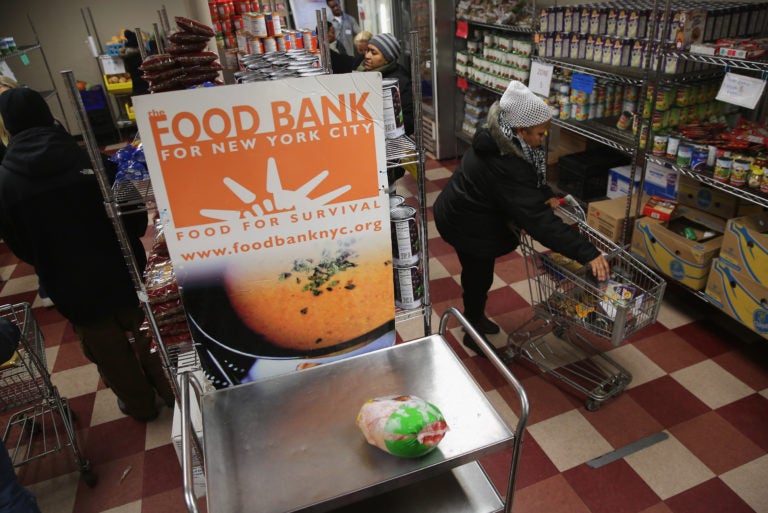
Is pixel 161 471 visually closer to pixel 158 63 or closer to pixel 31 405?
pixel 31 405

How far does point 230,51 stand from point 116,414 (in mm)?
2691

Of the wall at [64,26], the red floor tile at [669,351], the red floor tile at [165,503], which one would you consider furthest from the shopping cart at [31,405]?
the wall at [64,26]

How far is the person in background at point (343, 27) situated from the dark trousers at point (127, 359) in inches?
188

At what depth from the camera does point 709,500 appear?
232 cm

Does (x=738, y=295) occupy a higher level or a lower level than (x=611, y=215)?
lower

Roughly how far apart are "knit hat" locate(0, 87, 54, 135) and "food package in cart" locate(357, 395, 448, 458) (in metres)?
1.95

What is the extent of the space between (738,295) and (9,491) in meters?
3.58

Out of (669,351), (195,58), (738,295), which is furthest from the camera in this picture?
(669,351)

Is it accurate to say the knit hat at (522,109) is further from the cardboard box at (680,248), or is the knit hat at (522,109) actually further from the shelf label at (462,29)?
the shelf label at (462,29)

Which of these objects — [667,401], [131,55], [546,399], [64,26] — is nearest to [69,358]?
[546,399]

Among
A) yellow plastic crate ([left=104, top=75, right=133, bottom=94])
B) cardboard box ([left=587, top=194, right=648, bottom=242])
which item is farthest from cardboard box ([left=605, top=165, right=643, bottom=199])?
yellow plastic crate ([left=104, top=75, right=133, bottom=94])

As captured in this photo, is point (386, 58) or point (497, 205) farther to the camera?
point (386, 58)

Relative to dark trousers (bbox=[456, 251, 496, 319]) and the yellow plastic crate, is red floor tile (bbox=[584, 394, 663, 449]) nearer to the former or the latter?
dark trousers (bbox=[456, 251, 496, 319])

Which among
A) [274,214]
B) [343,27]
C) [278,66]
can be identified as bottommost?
[274,214]
